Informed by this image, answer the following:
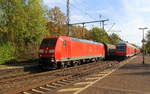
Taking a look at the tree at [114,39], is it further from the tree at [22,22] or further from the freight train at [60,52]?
the freight train at [60,52]

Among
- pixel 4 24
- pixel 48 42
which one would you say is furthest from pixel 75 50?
pixel 4 24

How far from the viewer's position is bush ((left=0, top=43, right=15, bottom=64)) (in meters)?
27.5

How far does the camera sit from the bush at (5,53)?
27534mm

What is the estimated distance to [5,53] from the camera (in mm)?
28438

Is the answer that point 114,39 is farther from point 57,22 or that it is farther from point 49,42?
point 49,42

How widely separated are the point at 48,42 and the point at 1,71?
5.59 metres

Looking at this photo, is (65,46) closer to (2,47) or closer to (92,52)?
(2,47)

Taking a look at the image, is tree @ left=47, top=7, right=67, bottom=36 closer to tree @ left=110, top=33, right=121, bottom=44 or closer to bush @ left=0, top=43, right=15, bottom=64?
bush @ left=0, top=43, right=15, bottom=64

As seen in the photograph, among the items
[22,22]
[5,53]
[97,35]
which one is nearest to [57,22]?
[97,35]

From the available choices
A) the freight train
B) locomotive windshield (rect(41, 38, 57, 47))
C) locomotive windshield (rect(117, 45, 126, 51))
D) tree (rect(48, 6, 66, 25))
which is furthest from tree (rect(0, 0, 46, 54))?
tree (rect(48, 6, 66, 25))

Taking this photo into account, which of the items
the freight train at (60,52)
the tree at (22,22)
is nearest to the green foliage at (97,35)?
the tree at (22,22)

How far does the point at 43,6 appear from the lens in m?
37.3

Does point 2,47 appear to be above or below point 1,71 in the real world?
above

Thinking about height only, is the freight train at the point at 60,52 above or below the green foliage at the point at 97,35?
below
